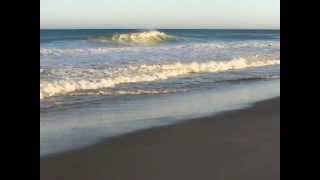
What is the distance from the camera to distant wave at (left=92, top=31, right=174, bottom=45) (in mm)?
19484

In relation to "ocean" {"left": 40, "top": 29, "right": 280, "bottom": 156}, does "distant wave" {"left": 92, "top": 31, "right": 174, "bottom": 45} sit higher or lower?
higher

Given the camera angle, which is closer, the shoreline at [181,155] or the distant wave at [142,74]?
the shoreline at [181,155]

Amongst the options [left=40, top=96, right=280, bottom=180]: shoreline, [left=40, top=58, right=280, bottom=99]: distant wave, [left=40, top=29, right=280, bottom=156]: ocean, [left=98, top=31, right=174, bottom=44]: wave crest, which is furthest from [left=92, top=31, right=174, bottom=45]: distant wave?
[left=40, top=96, right=280, bottom=180]: shoreline

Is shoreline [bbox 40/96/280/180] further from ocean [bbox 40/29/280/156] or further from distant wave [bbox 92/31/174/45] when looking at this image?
distant wave [bbox 92/31/174/45]

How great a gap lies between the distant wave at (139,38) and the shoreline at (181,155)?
47.0 feet

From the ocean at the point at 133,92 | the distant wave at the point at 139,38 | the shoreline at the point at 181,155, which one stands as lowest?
the shoreline at the point at 181,155

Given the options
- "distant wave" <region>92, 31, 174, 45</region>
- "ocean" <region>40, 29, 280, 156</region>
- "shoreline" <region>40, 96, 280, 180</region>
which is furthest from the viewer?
"distant wave" <region>92, 31, 174, 45</region>

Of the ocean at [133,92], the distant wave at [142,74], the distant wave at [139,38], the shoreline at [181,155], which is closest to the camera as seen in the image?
the shoreline at [181,155]

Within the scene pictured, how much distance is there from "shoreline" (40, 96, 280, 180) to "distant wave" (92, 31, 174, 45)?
14.3 metres

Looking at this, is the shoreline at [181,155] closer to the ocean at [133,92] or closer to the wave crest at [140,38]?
the ocean at [133,92]

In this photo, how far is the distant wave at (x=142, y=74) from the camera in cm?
758

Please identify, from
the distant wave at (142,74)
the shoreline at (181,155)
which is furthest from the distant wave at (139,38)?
the shoreline at (181,155)
